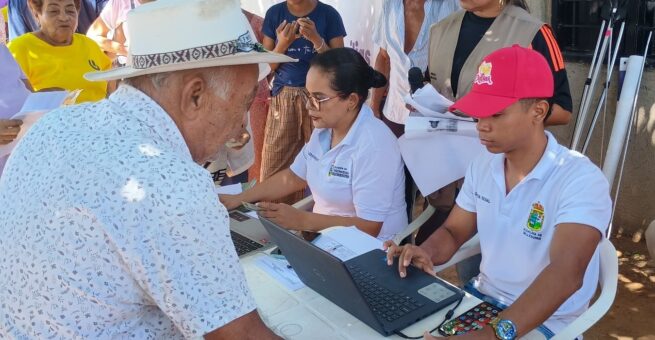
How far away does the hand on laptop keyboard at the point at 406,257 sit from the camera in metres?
1.93

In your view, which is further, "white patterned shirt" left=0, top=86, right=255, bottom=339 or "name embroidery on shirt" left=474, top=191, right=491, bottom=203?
"name embroidery on shirt" left=474, top=191, right=491, bottom=203

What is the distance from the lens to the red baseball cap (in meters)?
1.96

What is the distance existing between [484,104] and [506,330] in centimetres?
71

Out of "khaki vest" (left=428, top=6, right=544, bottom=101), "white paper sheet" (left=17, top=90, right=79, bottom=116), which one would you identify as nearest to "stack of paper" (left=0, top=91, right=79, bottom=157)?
"white paper sheet" (left=17, top=90, right=79, bottom=116)

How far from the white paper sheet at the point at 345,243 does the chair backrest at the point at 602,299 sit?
24.1 inches

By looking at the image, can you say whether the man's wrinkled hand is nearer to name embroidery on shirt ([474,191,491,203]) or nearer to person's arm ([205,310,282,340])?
name embroidery on shirt ([474,191,491,203])

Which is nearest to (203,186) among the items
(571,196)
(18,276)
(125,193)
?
(125,193)

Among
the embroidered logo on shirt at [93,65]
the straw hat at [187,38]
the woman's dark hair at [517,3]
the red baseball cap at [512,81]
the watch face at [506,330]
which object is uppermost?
the straw hat at [187,38]

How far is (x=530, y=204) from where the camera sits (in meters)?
1.99

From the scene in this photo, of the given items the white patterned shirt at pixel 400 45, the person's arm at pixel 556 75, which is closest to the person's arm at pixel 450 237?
the person's arm at pixel 556 75

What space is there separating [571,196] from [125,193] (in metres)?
1.27

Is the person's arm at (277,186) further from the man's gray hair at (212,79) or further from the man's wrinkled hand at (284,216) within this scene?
the man's gray hair at (212,79)

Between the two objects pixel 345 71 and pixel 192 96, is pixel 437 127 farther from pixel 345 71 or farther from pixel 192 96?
pixel 192 96

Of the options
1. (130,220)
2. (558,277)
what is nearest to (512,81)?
(558,277)
